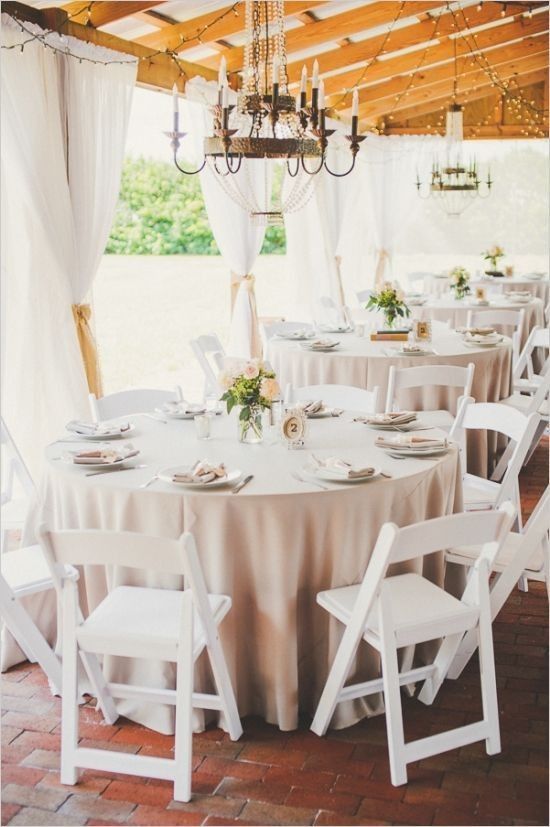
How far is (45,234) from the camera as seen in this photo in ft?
16.9

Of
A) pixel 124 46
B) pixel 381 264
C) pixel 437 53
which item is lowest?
pixel 381 264

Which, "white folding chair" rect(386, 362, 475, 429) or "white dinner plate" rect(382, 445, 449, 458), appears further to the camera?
"white folding chair" rect(386, 362, 475, 429)

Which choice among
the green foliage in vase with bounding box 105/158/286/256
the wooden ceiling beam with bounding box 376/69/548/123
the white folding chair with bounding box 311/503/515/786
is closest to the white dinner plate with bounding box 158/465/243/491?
the white folding chair with bounding box 311/503/515/786

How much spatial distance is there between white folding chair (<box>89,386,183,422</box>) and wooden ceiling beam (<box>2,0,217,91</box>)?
211cm

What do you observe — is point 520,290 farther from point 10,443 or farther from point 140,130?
point 10,443

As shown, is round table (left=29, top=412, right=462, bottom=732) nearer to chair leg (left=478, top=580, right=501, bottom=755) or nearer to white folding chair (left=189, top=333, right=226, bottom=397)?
chair leg (left=478, top=580, right=501, bottom=755)

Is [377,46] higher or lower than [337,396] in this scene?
higher

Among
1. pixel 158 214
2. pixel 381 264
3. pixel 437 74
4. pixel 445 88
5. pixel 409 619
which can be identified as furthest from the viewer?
pixel 158 214

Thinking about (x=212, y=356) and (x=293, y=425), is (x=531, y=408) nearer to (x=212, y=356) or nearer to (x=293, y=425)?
(x=212, y=356)

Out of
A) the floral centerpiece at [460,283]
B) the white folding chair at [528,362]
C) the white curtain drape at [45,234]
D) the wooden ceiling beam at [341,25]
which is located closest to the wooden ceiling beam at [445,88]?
the floral centerpiece at [460,283]

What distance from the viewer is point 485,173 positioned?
1338 centimetres

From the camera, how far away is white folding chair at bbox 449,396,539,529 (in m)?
3.58

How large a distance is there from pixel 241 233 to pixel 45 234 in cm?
285

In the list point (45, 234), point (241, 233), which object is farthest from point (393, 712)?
point (241, 233)
